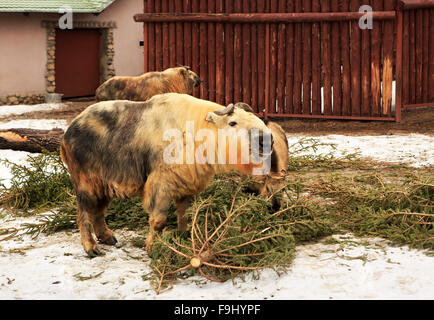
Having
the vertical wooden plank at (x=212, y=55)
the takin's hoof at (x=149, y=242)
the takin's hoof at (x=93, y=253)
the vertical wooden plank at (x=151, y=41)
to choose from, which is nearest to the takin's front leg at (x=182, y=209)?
the takin's hoof at (x=149, y=242)

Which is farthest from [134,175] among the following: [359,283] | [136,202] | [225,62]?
[225,62]

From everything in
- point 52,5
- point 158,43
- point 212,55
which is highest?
point 52,5

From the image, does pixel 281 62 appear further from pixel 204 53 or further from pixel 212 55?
pixel 204 53

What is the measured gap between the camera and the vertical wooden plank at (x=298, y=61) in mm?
13523

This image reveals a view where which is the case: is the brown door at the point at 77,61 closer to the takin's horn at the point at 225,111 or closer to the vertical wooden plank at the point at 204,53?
the vertical wooden plank at the point at 204,53

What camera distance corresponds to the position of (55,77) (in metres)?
19.1

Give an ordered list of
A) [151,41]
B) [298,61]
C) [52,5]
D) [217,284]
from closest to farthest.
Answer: [217,284]
[298,61]
[151,41]
[52,5]

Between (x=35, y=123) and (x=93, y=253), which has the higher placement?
(x=35, y=123)

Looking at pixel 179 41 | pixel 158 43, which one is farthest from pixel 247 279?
pixel 158 43

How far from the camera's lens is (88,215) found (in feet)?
18.8

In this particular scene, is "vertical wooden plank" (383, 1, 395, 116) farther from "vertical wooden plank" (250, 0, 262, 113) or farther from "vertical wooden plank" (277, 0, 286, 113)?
"vertical wooden plank" (250, 0, 262, 113)

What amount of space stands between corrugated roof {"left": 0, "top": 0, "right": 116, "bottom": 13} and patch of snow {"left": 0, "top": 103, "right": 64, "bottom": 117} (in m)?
2.47

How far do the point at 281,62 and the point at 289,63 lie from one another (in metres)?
0.17

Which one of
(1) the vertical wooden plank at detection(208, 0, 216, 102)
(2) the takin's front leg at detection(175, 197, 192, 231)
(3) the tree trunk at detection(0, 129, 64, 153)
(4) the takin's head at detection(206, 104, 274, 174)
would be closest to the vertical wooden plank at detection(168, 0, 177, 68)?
(1) the vertical wooden plank at detection(208, 0, 216, 102)
